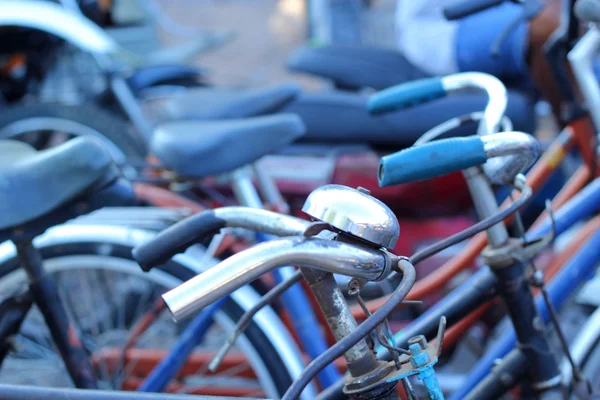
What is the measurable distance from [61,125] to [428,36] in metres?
1.47

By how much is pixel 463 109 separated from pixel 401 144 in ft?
0.77

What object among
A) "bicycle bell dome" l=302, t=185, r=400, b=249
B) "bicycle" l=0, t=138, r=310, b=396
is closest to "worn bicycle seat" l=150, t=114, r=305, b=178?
"bicycle" l=0, t=138, r=310, b=396

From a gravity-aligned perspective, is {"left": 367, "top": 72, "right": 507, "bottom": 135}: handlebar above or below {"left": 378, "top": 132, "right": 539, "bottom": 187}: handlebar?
above

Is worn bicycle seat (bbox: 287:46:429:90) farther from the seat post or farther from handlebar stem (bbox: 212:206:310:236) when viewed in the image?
handlebar stem (bbox: 212:206:310:236)

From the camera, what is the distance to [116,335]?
2000 millimetres

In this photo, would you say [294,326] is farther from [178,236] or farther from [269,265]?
[269,265]

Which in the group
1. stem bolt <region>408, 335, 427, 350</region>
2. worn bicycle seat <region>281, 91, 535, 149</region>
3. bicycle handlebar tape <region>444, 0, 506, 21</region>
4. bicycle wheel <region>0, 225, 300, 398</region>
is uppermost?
bicycle handlebar tape <region>444, 0, 506, 21</region>

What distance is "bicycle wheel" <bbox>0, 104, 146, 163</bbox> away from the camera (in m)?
2.71

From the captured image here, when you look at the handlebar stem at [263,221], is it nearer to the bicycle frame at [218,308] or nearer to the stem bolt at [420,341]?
the stem bolt at [420,341]

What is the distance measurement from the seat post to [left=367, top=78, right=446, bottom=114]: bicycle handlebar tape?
0.70 metres

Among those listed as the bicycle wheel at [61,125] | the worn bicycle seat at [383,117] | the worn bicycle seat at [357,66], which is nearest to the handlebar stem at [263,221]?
the worn bicycle seat at [383,117]

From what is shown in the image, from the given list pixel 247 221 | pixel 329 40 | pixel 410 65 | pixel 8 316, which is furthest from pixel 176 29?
pixel 247 221

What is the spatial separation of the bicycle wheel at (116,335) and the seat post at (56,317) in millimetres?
269

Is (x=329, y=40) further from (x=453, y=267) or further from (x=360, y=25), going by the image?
(x=453, y=267)
